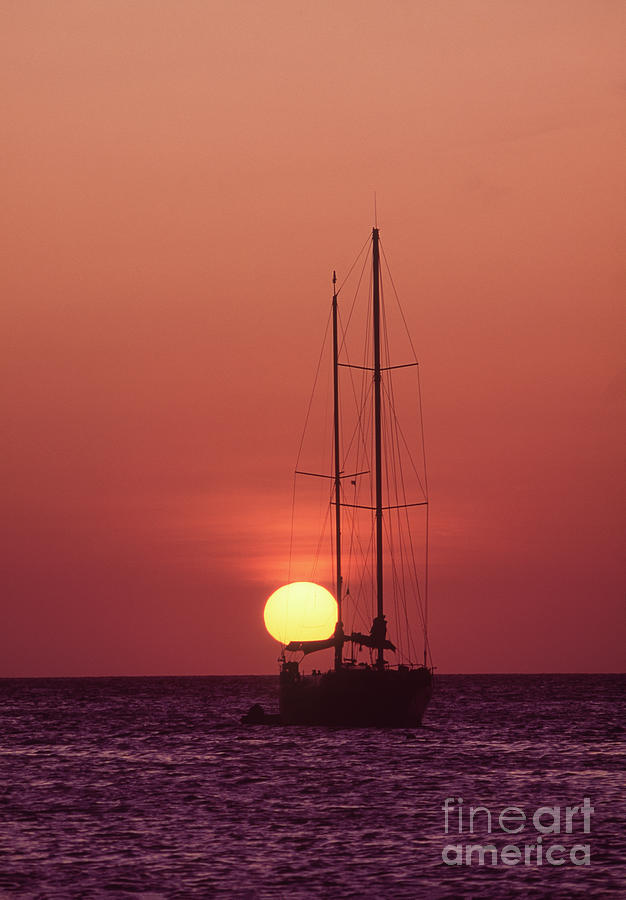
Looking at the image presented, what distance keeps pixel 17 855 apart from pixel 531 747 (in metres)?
47.6

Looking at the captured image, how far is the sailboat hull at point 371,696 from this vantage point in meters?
70.2

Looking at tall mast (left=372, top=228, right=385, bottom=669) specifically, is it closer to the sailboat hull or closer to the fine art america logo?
the sailboat hull

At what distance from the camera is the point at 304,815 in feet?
140

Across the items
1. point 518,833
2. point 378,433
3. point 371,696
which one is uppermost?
point 378,433

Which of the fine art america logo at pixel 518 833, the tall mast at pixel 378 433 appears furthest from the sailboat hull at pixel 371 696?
the fine art america logo at pixel 518 833

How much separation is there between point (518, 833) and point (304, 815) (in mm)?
7542

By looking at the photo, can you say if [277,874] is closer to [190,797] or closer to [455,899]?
[455,899]

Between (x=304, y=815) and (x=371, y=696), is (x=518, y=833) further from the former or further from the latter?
(x=371, y=696)

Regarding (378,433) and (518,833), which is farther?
(378,433)

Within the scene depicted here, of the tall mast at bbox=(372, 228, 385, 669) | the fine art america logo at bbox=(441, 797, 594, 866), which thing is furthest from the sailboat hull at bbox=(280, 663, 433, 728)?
the fine art america logo at bbox=(441, 797, 594, 866)

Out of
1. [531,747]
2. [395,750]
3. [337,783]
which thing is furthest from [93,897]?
[531,747]

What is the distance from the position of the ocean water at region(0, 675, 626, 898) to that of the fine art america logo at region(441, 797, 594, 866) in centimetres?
12

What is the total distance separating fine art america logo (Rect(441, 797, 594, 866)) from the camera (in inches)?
1320

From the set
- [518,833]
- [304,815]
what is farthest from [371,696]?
[518,833]
